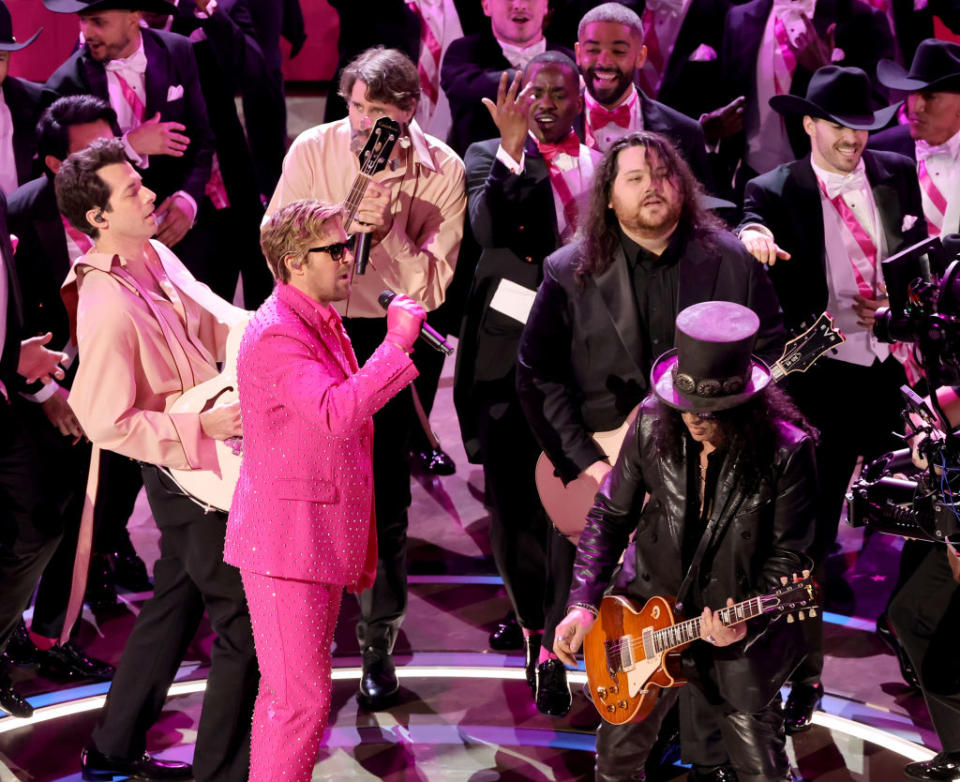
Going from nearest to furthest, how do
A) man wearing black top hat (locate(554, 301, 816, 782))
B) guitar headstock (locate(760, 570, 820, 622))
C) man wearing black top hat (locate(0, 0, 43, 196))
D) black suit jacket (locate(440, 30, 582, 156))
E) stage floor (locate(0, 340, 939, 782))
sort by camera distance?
guitar headstock (locate(760, 570, 820, 622))
man wearing black top hat (locate(554, 301, 816, 782))
stage floor (locate(0, 340, 939, 782))
man wearing black top hat (locate(0, 0, 43, 196))
black suit jacket (locate(440, 30, 582, 156))

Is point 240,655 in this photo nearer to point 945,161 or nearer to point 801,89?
point 945,161

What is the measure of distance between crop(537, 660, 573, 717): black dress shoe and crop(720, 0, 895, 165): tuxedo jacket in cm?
288

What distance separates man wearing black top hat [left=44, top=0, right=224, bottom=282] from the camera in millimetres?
5762

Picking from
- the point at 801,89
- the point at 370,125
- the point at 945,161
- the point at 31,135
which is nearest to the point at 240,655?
the point at 370,125

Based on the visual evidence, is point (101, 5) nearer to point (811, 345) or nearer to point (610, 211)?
point (610, 211)

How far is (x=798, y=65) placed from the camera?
21.3 feet

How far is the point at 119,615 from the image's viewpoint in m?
5.61

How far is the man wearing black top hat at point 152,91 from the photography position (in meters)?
5.76

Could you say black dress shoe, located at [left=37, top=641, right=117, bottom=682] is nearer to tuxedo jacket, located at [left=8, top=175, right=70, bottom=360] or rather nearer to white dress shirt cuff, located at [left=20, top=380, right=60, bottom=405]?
white dress shirt cuff, located at [left=20, top=380, right=60, bottom=405]

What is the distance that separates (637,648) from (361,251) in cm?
158

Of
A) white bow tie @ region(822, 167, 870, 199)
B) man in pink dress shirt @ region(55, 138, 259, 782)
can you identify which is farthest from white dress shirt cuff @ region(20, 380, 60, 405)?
white bow tie @ region(822, 167, 870, 199)

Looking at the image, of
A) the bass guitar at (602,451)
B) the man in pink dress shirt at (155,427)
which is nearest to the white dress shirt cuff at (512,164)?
the bass guitar at (602,451)

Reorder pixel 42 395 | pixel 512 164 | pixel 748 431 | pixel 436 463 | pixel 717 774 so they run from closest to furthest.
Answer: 1. pixel 748 431
2. pixel 717 774
3. pixel 512 164
4. pixel 42 395
5. pixel 436 463

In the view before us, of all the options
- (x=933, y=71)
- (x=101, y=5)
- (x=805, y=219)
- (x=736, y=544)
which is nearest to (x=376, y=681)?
(x=736, y=544)
